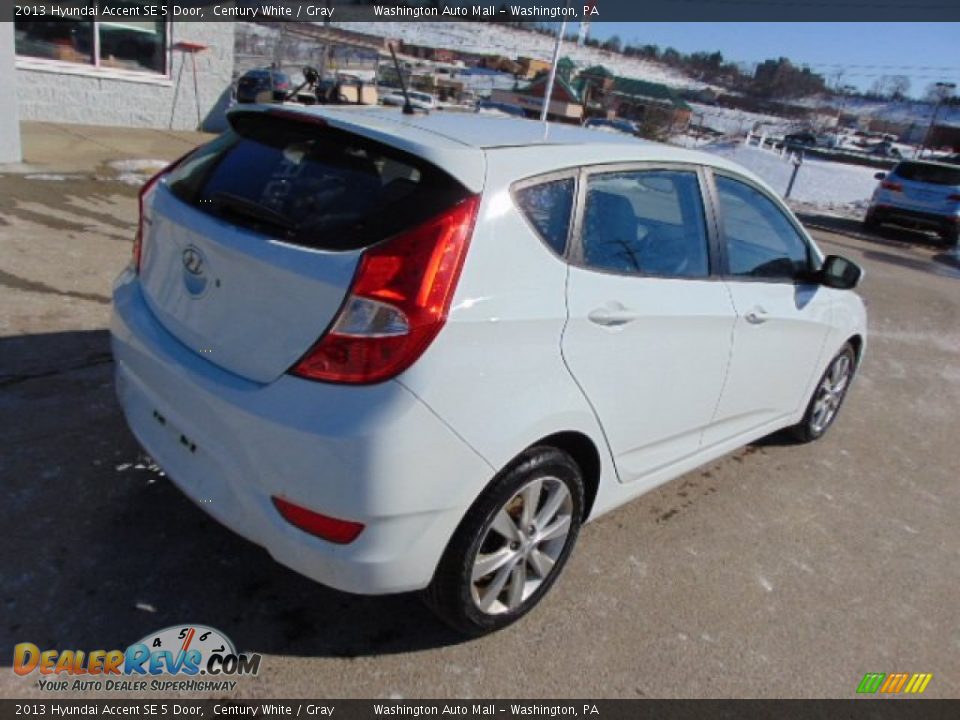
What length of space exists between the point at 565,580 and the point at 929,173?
16.2m

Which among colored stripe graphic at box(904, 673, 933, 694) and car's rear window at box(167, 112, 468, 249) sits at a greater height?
car's rear window at box(167, 112, 468, 249)

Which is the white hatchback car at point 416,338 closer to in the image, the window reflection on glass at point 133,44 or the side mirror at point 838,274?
the side mirror at point 838,274

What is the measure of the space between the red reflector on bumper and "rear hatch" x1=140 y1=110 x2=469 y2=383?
14.5 inches

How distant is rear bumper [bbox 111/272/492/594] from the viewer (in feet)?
6.11

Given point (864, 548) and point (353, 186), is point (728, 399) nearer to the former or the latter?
point (864, 548)

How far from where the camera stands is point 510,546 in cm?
238

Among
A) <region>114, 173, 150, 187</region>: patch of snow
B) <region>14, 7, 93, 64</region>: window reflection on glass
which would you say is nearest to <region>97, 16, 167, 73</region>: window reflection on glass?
<region>14, 7, 93, 64</region>: window reflection on glass

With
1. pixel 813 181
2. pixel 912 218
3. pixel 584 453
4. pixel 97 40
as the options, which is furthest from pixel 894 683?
pixel 813 181

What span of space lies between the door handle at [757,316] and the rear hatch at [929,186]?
14.4 meters

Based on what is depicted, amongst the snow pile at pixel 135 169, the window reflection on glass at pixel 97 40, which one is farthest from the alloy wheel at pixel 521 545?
the window reflection on glass at pixel 97 40

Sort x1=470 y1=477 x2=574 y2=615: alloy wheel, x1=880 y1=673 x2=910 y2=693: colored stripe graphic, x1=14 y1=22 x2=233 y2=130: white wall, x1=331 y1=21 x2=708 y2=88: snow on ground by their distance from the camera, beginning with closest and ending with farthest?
x1=470 y1=477 x2=574 y2=615: alloy wheel → x1=880 y1=673 x2=910 y2=693: colored stripe graphic → x1=14 y1=22 x2=233 y2=130: white wall → x1=331 y1=21 x2=708 y2=88: snow on ground

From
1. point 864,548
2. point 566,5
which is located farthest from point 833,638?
point 566,5

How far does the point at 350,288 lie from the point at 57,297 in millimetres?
3717

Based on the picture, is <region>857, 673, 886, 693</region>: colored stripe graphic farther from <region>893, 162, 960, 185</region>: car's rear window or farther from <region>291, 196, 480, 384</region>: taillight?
<region>893, 162, 960, 185</region>: car's rear window
